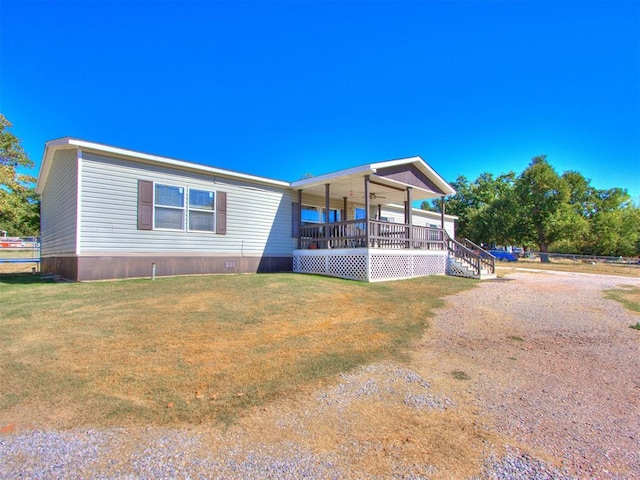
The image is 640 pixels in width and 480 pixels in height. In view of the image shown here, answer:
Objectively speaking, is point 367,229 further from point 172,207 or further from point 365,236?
point 172,207

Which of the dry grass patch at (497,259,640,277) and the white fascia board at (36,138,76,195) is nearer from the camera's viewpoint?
the white fascia board at (36,138,76,195)

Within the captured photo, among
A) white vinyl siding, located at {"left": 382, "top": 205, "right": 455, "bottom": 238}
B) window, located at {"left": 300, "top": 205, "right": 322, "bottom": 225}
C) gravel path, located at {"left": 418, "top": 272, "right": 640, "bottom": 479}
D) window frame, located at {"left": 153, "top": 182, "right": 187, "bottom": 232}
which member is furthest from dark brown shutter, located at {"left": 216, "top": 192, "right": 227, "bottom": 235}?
white vinyl siding, located at {"left": 382, "top": 205, "right": 455, "bottom": 238}

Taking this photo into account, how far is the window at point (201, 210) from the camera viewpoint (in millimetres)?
11172

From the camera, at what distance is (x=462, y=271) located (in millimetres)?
15219

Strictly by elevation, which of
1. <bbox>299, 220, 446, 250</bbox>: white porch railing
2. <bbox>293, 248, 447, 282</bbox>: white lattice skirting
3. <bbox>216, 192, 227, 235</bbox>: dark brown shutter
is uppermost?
<bbox>216, 192, 227, 235</bbox>: dark brown shutter

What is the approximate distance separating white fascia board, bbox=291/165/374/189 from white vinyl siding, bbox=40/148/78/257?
7109 millimetres

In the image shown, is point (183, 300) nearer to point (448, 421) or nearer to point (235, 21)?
point (448, 421)

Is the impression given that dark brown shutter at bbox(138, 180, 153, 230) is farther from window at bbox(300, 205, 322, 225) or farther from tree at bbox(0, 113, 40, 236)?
tree at bbox(0, 113, 40, 236)

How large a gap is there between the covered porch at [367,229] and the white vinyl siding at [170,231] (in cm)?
98

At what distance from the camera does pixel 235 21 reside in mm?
13930

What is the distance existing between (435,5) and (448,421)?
42.7 ft

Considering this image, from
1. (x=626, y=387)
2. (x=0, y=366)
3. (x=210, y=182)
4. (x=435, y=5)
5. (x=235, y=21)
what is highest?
(x=235, y=21)

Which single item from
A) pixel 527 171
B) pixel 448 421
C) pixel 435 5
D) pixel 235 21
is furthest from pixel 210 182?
pixel 527 171

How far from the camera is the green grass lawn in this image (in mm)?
3113
